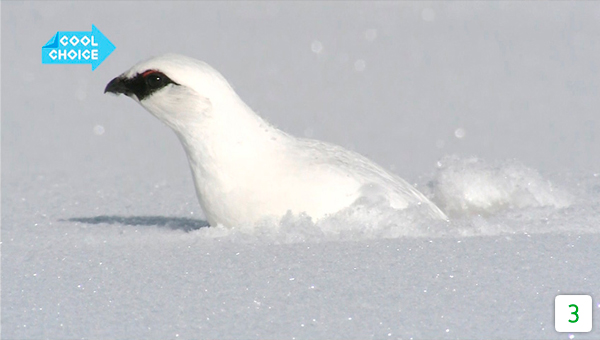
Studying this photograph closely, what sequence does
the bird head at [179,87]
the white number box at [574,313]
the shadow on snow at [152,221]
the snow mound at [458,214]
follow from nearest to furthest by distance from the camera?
the white number box at [574,313] < the snow mound at [458,214] < the bird head at [179,87] < the shadow on snow at [152,221]

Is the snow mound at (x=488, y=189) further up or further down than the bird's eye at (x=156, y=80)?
further down

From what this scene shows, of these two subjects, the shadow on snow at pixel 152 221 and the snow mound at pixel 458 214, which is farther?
the shadow on snow at pixel 152 221

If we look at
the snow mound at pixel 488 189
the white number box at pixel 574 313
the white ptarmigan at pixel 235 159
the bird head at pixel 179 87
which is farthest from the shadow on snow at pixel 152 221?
the white number box at pixel 574 313

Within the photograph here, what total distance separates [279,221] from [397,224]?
43 centimetres

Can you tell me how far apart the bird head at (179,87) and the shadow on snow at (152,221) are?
0.61 meters

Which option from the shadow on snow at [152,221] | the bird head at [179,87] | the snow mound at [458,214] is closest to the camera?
the snow mound at [458,214]

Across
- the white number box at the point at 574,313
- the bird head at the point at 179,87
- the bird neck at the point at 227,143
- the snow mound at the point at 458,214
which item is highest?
the bird head at the point at 179,87

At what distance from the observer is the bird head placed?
3418mm

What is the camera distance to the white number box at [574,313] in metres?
2.46

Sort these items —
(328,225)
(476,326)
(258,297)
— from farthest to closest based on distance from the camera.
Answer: (328,225), (258,297), (476,326)

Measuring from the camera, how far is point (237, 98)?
3.53 meters

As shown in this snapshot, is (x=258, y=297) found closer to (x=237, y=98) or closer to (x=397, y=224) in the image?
(x=397, y=224)

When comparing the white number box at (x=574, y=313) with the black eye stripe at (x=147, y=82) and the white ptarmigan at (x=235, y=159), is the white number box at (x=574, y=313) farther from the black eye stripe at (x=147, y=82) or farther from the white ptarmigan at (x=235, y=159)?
the black eye stripe at (x=147, y=82)

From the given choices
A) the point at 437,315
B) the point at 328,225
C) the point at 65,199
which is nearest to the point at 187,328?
the point at 437,315
